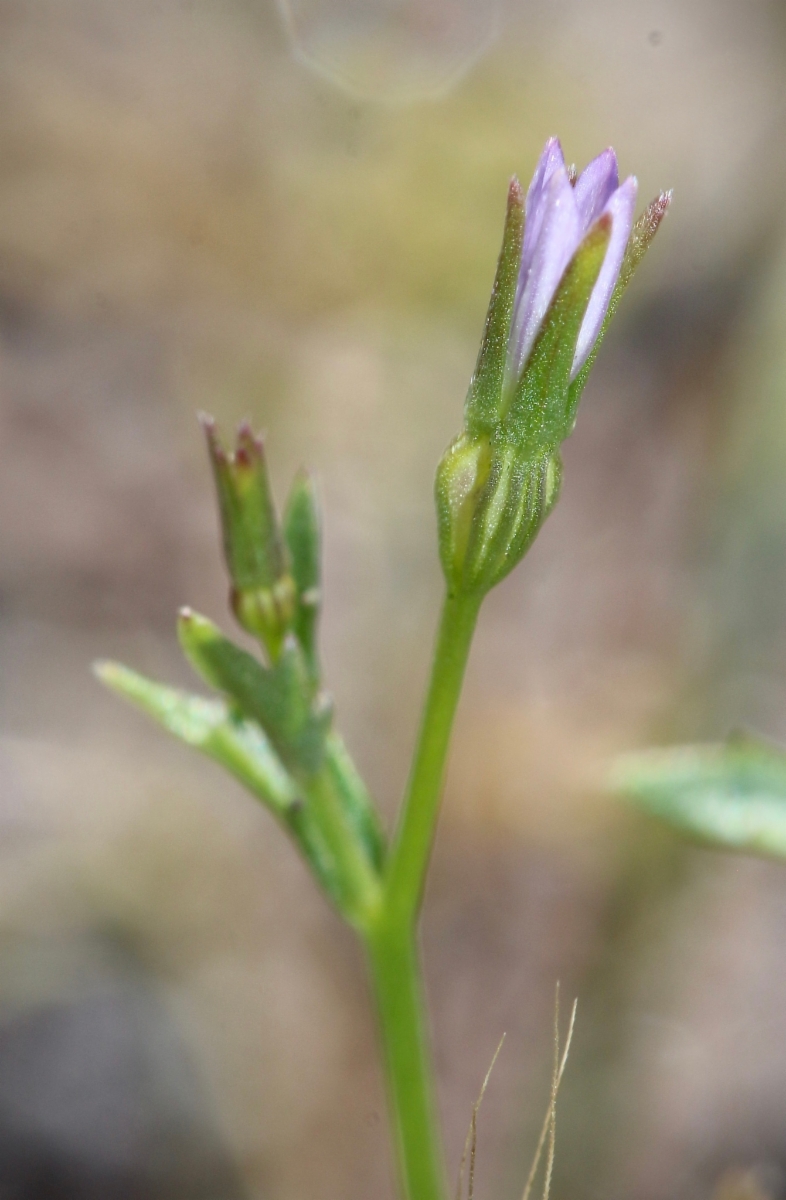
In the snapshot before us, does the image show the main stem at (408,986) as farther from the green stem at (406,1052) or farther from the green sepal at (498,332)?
the green sepal at (498,332)

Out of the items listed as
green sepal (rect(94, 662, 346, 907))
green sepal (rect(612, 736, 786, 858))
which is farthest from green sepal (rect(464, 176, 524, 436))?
green sepal (rect(612, 736, 786, 858))

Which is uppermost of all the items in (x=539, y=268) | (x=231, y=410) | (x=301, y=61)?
(x=301, y=61)

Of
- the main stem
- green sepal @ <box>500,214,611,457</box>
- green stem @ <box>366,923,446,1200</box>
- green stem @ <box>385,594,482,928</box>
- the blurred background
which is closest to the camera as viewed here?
green sepal @ <box>500,214,611,457</box>

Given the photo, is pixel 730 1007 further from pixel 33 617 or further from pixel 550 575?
pixel 33 617

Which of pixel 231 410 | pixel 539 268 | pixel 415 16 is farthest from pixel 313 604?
pixel 415 16

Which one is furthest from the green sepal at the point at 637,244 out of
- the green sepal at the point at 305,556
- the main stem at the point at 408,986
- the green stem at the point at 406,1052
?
the green stem at the point at 406,1052

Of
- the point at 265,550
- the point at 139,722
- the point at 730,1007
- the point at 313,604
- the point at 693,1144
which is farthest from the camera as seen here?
the point at 139,722

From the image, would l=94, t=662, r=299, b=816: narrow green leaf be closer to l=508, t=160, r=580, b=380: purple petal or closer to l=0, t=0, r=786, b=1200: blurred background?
l=508, t=160, r=580, b=380: purple petal
